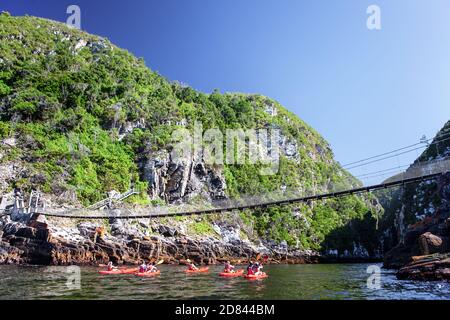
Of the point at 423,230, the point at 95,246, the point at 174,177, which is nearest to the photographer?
the point at 423,230

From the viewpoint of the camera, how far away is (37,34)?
73.2 metres

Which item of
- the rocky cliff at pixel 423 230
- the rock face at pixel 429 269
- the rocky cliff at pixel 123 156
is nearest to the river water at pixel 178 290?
the rock face at pixel 429 269

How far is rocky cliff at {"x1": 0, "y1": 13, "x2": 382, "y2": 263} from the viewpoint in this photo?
43.6 m

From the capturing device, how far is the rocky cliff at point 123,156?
143ft

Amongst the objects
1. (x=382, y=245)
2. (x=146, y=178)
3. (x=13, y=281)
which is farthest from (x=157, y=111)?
(x=382, y=245)

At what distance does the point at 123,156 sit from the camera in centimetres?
5525

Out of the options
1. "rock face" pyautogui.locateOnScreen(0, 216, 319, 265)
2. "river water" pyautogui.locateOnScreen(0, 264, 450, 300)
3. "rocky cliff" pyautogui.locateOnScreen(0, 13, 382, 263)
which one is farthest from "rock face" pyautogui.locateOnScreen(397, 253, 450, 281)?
"rock face" pyautogui.locateOnScreen(0, 216, 319, 265)

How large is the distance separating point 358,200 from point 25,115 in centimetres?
7535

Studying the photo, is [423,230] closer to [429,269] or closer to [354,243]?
[429,269]

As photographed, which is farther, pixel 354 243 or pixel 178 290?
pixel 354 243

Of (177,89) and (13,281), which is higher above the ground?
(177,89)

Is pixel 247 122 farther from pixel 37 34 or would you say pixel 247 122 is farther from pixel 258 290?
pixel 258 290

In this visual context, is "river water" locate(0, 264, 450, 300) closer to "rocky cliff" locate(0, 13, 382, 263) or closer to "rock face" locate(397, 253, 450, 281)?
"rock face" locate(397, 253, 450, 281)

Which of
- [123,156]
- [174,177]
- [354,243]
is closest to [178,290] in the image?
[174,177]
